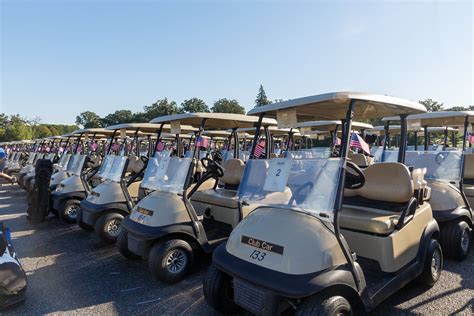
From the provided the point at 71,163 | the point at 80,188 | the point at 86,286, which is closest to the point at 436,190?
the point at 86,286

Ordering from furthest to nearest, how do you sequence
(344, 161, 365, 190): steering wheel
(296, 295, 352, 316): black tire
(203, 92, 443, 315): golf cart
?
(344, 161, 365, 190): steering wheel
(203, 92, 443, 315): golf cart
(296, 295, 352, 316): black tire

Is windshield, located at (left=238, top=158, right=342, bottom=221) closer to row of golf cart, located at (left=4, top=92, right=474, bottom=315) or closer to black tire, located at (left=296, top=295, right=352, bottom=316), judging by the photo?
row of golf cart, located at (left=4, top=92, right=474, bottom=315)

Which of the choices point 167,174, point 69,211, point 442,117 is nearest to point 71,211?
point 69,211

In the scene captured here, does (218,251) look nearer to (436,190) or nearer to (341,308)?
(341,308)

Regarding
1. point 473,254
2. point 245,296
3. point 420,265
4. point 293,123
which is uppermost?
point 293,123

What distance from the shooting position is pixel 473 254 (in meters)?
4.19

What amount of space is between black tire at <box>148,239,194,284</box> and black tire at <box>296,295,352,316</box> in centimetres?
174

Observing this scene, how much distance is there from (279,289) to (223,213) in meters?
2.25

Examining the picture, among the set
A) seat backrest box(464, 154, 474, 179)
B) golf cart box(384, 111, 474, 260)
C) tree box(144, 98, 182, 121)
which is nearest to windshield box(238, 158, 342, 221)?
golf cart box(384, 111, 474, 260)

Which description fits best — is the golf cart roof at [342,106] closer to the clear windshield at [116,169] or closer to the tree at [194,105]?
the clear windshield at [116,169]

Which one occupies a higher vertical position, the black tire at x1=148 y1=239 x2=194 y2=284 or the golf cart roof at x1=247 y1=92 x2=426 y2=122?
the golf cart roof at x1=247 y1=92 x2=426 y2=122

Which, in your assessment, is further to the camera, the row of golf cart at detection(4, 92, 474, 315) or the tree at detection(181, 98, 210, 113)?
the tree at detection(181, 98, 210, 113)

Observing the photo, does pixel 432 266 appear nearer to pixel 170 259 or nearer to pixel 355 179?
pixel 355 179

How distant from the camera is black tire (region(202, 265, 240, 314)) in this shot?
2.66 m
